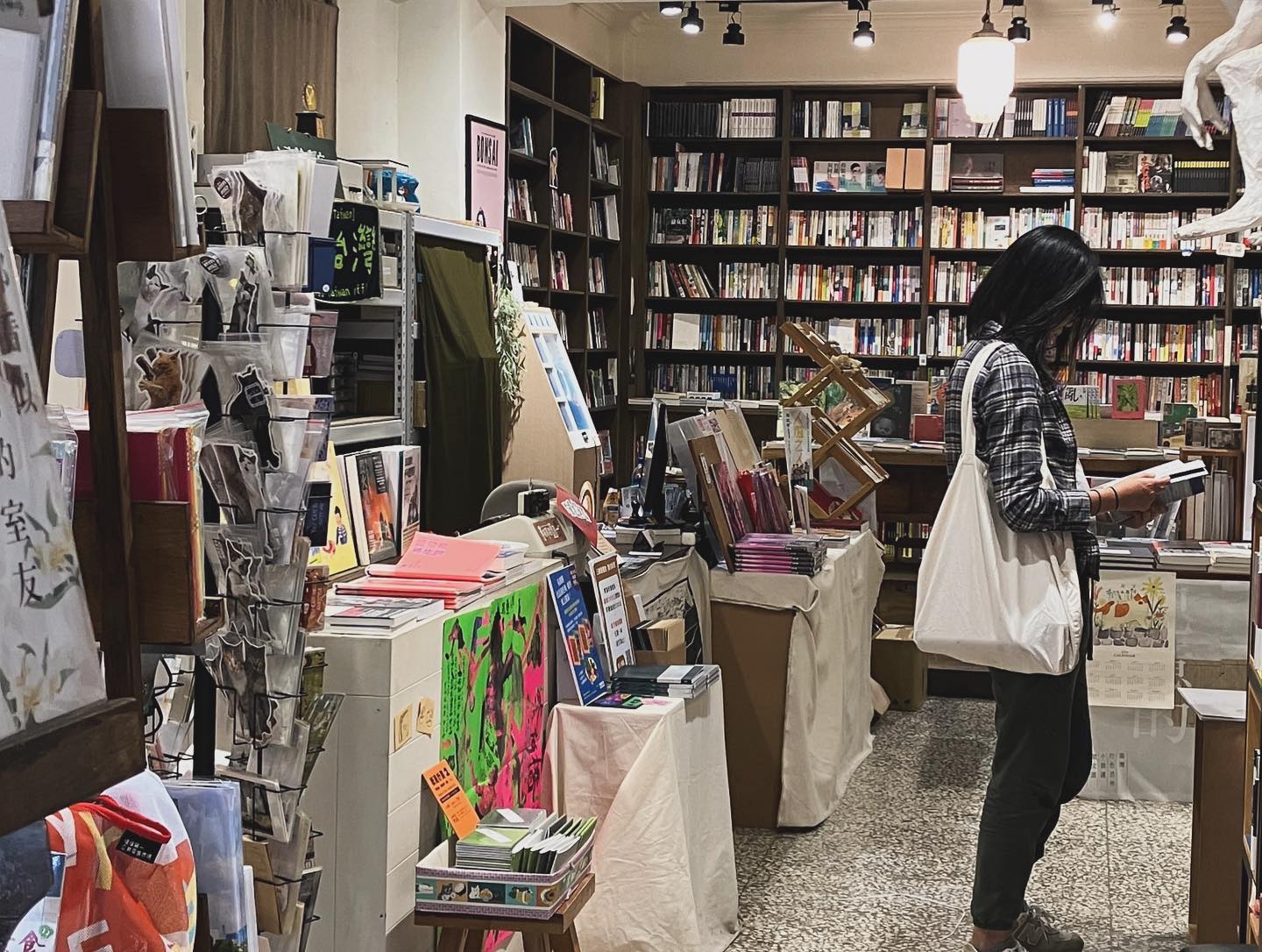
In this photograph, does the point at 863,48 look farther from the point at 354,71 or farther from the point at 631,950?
the point at 631,950

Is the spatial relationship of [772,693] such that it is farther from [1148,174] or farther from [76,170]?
[1148,174]

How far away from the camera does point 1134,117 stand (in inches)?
329

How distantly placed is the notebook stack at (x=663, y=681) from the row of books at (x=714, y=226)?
6.10 metres

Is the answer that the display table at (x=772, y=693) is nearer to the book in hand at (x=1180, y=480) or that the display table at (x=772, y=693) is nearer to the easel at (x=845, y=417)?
the easel at (x=845, y=417)

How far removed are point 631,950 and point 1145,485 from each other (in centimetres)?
139

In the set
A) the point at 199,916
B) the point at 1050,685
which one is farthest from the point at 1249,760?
the point at 199,916

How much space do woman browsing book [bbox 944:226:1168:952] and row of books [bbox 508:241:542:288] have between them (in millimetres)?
4927

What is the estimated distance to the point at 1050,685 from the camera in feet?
9.02

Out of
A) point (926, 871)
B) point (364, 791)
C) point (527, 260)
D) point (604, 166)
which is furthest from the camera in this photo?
point (604, 166)

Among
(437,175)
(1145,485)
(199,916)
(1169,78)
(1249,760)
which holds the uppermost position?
(1169,78)

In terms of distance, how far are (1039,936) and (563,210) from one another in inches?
229

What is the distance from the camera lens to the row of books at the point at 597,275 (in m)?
8.62

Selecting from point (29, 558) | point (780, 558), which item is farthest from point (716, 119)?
point (29, 558)

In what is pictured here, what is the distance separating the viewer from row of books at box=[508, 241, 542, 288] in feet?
25.0
